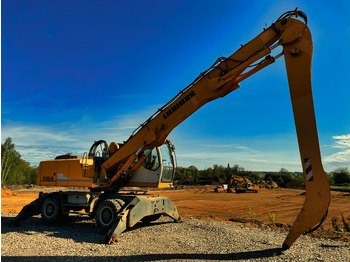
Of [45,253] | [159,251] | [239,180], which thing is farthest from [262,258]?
[239,180]

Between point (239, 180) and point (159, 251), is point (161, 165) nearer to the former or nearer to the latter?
point (159, 251)

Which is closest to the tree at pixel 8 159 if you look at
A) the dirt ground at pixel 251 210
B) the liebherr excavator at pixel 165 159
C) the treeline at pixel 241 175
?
the dirt ground at pixel 251 210

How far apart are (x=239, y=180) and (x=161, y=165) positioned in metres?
28.9

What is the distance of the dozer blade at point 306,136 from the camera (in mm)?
5867

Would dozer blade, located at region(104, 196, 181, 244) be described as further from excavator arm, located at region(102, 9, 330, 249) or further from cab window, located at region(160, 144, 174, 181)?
excavator arm, located at region(102, 9, 330, 249)

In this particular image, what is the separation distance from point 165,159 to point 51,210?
5.61 metres

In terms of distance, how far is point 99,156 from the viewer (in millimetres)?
10844

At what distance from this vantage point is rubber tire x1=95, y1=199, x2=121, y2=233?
9008 millimetres

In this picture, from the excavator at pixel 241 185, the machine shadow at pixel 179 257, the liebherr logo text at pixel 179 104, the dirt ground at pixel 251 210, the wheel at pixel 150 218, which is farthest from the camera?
the excavator at pixel 241 185

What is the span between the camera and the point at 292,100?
654 cm

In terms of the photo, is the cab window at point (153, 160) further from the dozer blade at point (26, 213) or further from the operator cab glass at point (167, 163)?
the dozer blade at point (26, 213)

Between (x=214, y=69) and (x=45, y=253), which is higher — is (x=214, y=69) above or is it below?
above

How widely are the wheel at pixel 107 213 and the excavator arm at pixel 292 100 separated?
3.78ft

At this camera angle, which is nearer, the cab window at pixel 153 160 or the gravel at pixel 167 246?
the gravel at pixel 167 246
